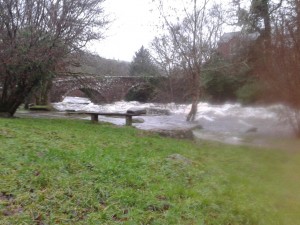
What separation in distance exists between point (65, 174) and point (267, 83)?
334 inches

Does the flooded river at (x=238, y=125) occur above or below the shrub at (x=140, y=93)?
below

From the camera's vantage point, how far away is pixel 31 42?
10.7m

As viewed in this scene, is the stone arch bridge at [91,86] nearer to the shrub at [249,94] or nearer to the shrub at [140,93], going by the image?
the shrub at [140,93]

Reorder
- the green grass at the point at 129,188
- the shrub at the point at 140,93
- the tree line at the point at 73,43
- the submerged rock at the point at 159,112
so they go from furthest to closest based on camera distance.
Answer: the shrub at the point at 140,93, the submerged rock at the point at 159,112, the tree line at the point at 73,43, the green grass at the point at 129,188

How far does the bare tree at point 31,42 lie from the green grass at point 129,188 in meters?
4.60

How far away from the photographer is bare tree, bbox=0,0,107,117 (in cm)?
1062

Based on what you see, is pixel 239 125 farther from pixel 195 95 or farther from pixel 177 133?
pixel 177 133

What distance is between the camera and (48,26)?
11500 mm

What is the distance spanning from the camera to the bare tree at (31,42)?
34.8ft

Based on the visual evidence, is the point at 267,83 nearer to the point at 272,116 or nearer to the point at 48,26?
the point at 272,116

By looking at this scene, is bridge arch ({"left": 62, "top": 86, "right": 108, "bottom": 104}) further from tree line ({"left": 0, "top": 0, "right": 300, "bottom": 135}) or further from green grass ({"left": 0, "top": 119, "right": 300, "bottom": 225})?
green grass ({"left": 0, "top": 119, "right": 300, "bottom": 225})

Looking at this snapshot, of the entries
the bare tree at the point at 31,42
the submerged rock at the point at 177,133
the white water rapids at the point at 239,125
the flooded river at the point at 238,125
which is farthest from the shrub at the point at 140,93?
the submerged rock at the point at 177,133

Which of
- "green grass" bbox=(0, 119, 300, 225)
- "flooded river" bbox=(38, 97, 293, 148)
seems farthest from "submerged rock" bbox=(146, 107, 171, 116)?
"green grass" bbox=(0, 119, 300, 225)

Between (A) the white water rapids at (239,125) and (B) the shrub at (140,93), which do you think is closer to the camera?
(A) the white water rapids at (239,125)
